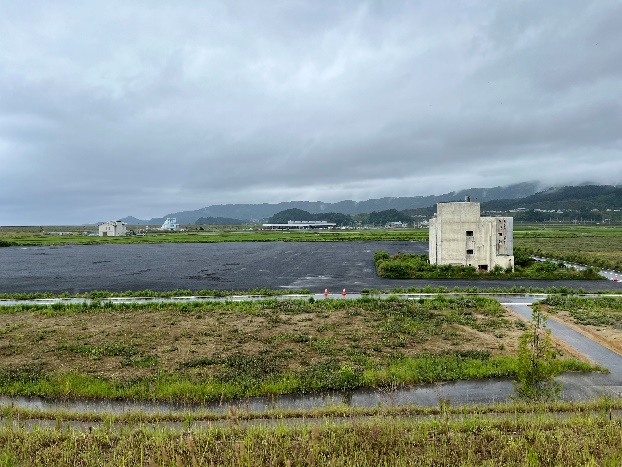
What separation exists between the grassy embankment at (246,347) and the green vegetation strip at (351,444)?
3.53 metres

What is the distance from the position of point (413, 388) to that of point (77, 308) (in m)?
22.0

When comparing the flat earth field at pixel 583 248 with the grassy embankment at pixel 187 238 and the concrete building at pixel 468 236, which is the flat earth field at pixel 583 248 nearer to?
the concrete building at pixel 468 236

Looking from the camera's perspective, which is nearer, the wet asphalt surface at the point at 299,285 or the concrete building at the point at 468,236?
the wet asphalt surface at the point at 299,285

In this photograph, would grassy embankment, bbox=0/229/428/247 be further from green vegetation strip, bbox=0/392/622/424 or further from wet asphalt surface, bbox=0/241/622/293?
green vegetation strip, bbox=0/392/622/424

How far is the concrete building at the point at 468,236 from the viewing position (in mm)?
42156

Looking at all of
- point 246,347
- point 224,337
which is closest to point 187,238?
point 224,337

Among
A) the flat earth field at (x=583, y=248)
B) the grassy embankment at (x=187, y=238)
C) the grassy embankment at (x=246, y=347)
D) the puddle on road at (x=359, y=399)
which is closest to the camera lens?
the puddle on road at (x=359, y=399)

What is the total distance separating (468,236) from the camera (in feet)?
141

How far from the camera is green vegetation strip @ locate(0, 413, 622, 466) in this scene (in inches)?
266

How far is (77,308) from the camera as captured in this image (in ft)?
83.1

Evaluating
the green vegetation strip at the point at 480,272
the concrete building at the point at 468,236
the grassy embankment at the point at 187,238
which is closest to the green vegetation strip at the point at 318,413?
the green vegetation strip at the point at 480,272

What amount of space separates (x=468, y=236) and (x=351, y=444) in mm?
39356

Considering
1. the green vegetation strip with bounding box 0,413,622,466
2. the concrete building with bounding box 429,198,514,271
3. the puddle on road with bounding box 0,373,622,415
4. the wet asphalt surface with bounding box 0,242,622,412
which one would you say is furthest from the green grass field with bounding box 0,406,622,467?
the concrete building with bounding box 429,198,514,271

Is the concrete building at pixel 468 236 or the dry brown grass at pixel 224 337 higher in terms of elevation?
the concrete building at pixel 468 236
